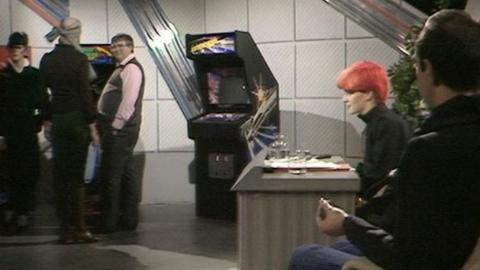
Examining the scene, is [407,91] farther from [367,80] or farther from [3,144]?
[3,144]

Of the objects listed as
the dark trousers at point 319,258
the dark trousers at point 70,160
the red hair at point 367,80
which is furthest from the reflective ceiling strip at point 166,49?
the dark trousers at point 319,258

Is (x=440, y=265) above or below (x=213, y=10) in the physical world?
below

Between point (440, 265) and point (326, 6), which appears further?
point (326, 6)

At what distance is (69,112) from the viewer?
4.83 meters

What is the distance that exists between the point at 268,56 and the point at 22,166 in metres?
2.31

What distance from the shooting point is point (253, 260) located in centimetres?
272

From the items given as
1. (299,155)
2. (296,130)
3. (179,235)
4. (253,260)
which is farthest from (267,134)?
(253,260)

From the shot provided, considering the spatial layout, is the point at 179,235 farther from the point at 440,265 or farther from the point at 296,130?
the point at 440,265

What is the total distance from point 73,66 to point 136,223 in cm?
138

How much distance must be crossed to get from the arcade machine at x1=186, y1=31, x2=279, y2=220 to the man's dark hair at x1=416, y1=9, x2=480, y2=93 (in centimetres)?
379

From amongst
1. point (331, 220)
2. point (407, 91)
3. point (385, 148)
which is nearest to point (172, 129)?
point (407, 91)

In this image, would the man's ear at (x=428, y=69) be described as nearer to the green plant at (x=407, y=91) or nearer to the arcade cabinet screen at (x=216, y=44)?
the green plant at (x=407, y=91)

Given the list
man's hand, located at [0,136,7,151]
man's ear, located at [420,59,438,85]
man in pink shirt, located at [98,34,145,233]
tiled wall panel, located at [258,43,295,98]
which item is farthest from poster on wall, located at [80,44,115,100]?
man's ear, located at [420,59,438,85]

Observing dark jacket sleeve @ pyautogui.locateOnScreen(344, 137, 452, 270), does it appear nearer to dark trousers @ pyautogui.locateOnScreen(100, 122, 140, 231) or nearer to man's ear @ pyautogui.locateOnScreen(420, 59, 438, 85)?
man's ear @ pyautogui.locateOnScreen(420, 59, 438, 85)
